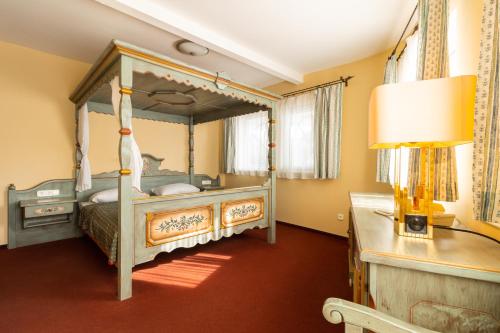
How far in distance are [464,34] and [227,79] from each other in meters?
Result: 1.86

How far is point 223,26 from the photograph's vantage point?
7.95ft

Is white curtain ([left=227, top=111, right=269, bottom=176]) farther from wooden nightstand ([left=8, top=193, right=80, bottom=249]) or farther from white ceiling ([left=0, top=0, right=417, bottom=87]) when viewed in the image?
wooden nightstand ([left=8, top=193, right=80, bottom=249])

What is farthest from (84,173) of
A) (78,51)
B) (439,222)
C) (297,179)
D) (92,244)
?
A: (439,222)

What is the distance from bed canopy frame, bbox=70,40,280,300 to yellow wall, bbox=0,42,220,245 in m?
0.21

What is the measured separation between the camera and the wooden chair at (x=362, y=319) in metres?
0.56

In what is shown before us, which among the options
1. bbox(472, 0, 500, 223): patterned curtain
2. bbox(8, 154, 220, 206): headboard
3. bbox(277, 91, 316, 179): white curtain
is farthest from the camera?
bbox(277, 91, 316, 179): white curtain

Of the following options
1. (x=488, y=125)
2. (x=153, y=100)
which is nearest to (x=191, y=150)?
(x=153, y=100)

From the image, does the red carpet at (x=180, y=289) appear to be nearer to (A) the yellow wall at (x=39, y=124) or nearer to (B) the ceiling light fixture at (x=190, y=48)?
(A) the yellow wall at (x=39, y=124)

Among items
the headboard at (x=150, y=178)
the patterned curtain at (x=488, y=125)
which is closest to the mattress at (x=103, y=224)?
the headboard at (x=150, y=178)

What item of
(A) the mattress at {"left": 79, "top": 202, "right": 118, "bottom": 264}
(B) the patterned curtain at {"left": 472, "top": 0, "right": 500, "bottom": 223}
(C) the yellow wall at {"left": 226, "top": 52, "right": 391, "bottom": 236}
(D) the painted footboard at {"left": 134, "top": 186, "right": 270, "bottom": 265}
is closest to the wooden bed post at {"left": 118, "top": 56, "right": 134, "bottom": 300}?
(D) the painted footboard at {"left": 134, "top": 186, "right": 270, "bottom": 265}

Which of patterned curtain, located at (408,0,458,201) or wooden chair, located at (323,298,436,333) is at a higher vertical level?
patterned curtain, located at (408,0,458,201)

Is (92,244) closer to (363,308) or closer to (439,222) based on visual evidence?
(363,308)

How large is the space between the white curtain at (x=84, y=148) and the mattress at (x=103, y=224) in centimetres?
30

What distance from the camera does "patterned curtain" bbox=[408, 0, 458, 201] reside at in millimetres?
1233
